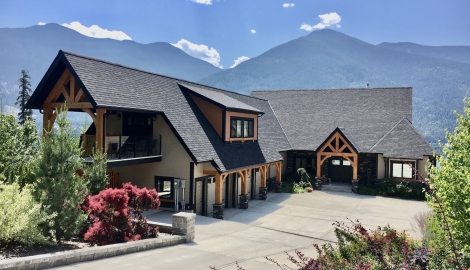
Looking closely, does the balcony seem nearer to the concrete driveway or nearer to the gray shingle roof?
the concrete driveway

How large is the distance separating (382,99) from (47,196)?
30.4 metres

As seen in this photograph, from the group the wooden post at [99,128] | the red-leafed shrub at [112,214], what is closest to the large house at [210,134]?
the wooden post at [99,128]

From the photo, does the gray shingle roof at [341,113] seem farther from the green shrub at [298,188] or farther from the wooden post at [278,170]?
the wooden post at [278,170]

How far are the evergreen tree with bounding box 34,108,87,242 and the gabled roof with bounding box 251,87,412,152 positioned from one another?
877 inches

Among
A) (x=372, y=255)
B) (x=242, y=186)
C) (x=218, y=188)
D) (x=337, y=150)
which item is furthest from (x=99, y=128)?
(x=337, y=150)

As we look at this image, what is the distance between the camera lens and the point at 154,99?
18125 millimetres

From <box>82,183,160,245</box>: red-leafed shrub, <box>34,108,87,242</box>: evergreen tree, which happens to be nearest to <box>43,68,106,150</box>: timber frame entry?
<box>82,183,160,245</box>: red-leafed shrub

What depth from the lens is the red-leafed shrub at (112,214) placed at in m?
10.7

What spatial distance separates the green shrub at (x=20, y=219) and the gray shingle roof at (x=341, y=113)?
23345 mm

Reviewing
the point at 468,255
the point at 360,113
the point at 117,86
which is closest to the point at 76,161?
the point at 117,86

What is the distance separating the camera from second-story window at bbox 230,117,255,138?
71.9 feet

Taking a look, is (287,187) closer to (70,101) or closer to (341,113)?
(341,113)

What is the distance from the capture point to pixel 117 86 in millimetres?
16672

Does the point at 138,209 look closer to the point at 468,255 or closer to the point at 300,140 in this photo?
the point at 468,255
